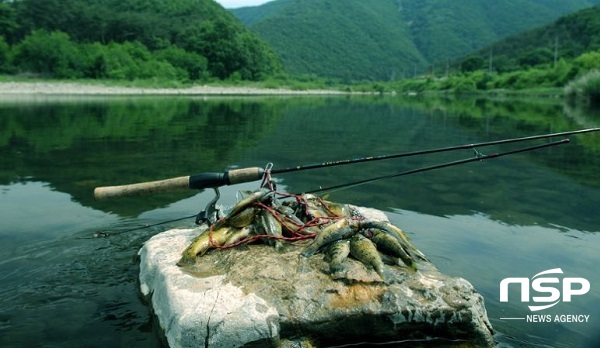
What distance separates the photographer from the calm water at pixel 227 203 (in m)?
5.16

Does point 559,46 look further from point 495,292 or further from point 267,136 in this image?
point 495,292

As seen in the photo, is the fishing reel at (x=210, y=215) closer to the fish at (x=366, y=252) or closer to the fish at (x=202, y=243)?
the fish at (x=202, y=243)

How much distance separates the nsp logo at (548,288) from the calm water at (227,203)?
9cm

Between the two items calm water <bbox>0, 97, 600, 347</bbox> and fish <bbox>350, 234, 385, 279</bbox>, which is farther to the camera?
calm water <bbox>0, 97, 600, 347</bbox>

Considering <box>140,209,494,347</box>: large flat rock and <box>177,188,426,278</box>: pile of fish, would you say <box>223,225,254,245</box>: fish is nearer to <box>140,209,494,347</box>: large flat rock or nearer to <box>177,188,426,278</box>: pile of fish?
<box>177,188,426,278</box>: pile of fish

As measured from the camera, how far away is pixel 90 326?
4961mm

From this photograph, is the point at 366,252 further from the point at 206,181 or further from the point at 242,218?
the point at 206,181

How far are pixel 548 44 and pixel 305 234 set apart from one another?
148 meters

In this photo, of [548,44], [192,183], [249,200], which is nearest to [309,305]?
[249,200]

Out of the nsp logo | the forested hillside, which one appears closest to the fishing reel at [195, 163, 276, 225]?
the nsp logo

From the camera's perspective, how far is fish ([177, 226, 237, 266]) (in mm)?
5242

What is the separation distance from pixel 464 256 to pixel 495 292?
1.06 meters

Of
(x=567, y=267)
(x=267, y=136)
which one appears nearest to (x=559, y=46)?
(x=267, y=136)

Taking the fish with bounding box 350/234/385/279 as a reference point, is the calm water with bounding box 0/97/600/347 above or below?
below
